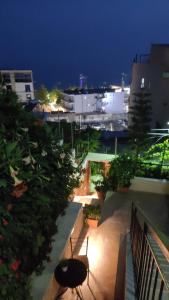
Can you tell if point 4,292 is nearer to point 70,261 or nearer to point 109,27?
point 70,261

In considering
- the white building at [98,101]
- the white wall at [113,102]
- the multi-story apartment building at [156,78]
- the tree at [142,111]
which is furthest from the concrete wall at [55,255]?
the white wall at [113,102]

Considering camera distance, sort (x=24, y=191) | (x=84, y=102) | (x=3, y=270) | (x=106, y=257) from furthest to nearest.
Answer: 1. (x=84, y=102)
2. (x=106, y=257)
3. (x=24, y=191)
4. (x=3, y=270)

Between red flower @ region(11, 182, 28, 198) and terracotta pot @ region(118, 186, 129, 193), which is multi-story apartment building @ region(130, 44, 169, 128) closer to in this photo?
terracotta pot @ region(118, 186, 129, 193)

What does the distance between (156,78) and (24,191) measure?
50.8 ft

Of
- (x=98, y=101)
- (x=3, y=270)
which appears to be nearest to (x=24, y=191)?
(x=3, y=270)

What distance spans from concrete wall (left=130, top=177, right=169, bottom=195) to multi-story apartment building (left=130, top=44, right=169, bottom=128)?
11533 millimetres

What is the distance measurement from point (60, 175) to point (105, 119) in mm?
28716

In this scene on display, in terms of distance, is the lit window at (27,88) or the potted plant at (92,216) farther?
the lit window at (27,88)

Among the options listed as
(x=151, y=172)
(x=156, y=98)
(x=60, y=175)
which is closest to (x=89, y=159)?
(x=151, y=172)

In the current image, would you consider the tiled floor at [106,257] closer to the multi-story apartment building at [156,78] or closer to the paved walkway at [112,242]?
the paved walkway at [112,242]

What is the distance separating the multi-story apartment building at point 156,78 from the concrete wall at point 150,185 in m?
11.5

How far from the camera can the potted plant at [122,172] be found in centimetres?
493

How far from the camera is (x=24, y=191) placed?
1783 mm

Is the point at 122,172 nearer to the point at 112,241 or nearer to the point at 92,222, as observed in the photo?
the point at 92,222
